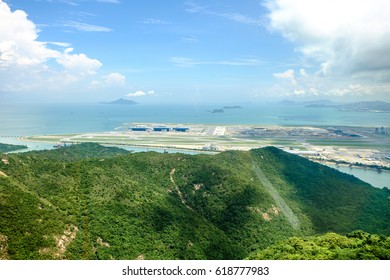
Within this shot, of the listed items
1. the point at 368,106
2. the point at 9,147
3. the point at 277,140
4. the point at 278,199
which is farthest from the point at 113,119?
the point at 368,106

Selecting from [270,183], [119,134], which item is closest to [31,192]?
[270,183]

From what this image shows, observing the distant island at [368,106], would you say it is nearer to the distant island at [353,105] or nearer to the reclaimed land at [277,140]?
the distant island at [353,105]

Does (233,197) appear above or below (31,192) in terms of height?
below

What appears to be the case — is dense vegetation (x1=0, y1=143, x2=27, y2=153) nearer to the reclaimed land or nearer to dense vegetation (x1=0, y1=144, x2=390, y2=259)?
the reclaimed land

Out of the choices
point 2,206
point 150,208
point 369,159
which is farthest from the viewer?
point 369,159

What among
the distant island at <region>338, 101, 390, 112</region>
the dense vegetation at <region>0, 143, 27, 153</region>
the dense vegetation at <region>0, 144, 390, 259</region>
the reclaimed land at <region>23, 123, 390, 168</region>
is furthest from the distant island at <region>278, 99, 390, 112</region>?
the dense vegetation at <region>0, 143, 27, 153</region>

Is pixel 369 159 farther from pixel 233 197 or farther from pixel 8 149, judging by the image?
pixel 8 149

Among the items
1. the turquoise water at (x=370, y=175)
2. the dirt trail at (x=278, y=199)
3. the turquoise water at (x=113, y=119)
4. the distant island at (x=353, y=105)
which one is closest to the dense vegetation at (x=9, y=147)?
the turquoise water at (x=113, y=119)
